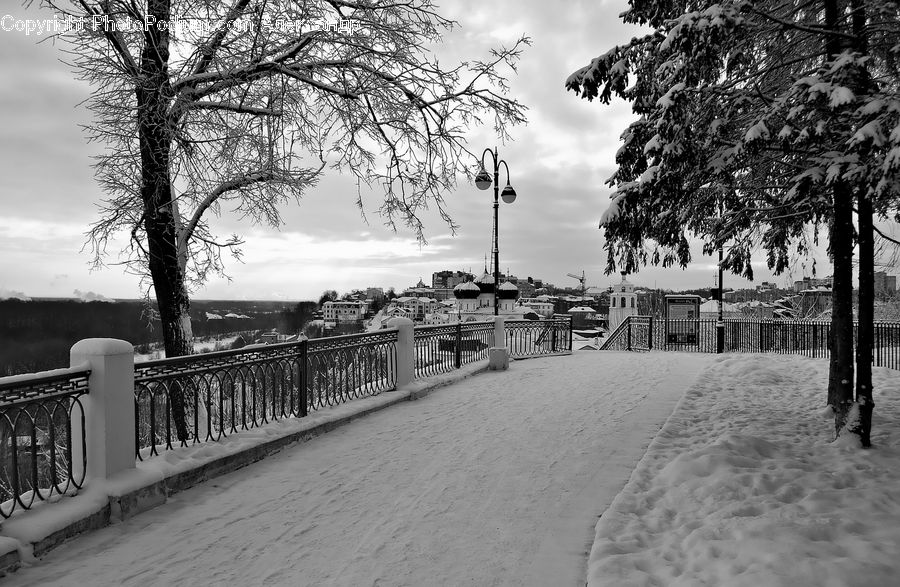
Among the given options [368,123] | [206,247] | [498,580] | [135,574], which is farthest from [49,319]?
[498,580]

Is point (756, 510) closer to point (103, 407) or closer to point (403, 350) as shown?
point (103, 407)

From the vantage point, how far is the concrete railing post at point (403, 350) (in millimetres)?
9617

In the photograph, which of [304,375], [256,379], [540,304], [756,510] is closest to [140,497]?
[256,379]

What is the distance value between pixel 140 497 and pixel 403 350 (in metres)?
5.67

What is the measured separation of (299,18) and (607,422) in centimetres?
848

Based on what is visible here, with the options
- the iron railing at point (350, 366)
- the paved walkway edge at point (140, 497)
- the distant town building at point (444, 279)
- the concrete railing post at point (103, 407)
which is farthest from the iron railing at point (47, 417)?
the distant town building at point (444, 279)

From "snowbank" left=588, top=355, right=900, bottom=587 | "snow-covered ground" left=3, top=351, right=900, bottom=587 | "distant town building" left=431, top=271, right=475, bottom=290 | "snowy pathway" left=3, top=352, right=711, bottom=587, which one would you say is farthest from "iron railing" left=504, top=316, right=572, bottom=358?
"distant town building" left=431, top=271, right=475, bottom=290

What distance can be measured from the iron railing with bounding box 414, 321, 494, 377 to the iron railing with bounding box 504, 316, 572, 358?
7.95ft

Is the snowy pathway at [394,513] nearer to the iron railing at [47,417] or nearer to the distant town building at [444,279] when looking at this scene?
the iron railing at [47,417]

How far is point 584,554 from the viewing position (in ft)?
11.9

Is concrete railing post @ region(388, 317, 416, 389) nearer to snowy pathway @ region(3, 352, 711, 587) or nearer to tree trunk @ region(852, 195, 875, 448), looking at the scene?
snowy pathway @ region(3, 352, 711, 587)

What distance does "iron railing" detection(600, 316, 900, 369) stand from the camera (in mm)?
19859

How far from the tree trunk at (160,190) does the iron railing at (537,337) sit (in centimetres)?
972

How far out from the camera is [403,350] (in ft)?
31.9
